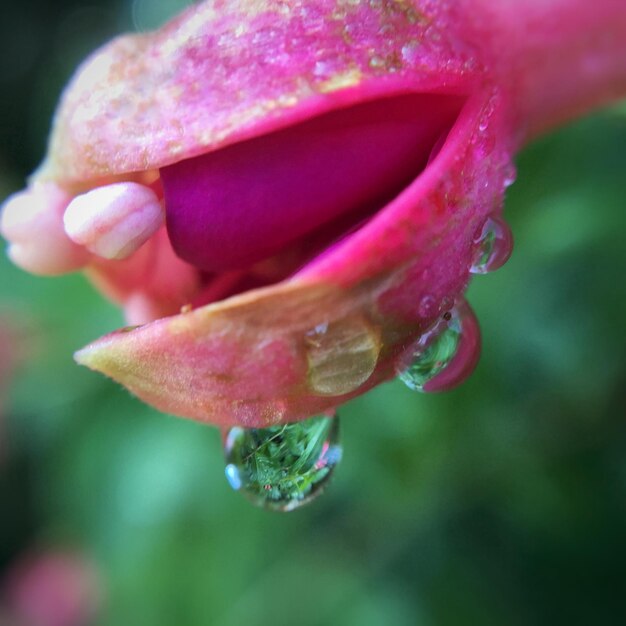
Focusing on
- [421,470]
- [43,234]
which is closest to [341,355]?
[43,234]

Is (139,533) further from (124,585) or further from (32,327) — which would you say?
(32,327)

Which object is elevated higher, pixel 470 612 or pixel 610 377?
pixel 610 377

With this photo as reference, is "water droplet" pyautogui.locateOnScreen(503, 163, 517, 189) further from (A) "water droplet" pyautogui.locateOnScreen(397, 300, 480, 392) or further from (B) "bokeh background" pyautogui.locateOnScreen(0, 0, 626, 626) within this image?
(B) "bokeh background" pyautogui.locateOnScreen(0, 0, 626, 626)

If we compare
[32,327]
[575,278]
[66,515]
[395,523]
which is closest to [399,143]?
[575,278]

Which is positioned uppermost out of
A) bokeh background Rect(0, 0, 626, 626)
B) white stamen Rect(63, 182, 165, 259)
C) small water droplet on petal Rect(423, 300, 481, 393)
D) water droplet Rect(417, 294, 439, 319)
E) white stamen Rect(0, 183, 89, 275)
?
white stamen Rect(63, 182, 165, 259)

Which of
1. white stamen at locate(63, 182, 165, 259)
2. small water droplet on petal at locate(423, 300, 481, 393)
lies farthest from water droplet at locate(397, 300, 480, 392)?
white stamen at locate(63, 182, 165, 259)
